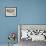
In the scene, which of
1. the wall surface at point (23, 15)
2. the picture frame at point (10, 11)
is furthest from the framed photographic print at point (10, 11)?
the wall surface at point (23, 15)

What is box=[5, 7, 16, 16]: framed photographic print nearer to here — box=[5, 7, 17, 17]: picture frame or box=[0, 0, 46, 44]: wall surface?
box=[5, 7, 17, 17]: picture frame

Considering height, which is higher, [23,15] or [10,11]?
[10,11]

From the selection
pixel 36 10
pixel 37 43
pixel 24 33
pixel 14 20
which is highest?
pixel 36 10

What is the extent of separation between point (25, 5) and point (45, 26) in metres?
1.00

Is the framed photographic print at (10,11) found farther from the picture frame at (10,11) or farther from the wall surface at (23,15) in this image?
the wall surface at (23,15)

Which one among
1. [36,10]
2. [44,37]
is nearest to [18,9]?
[36,10]

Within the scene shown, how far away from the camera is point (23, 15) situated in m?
4.46

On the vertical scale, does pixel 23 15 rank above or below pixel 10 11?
below

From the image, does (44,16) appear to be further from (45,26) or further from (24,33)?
(24,33)

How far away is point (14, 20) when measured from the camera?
4.44 meters

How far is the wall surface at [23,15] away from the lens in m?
4.43

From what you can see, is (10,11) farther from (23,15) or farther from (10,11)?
(23,15)

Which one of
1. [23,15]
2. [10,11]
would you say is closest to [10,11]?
[10,11]

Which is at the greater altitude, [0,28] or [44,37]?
[0,28]
